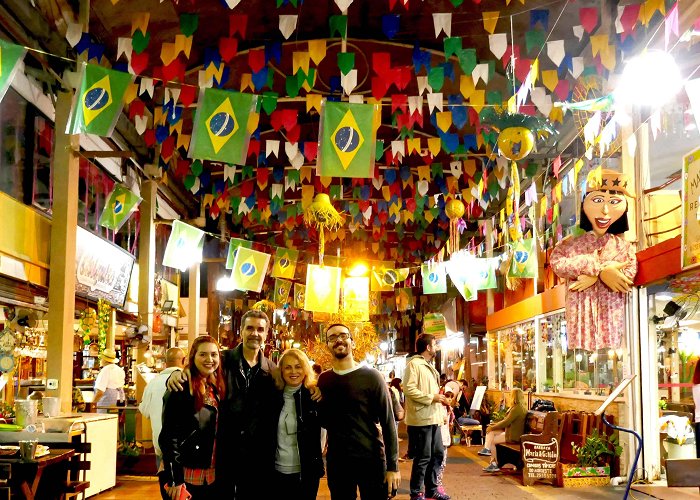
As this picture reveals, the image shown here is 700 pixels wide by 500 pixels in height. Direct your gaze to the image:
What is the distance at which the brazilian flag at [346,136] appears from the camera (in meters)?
9.70

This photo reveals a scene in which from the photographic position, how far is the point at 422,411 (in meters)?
9.08

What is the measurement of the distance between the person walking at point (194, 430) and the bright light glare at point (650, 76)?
5.88 m

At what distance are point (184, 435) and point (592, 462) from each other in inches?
313

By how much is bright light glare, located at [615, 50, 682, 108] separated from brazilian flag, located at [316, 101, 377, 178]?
2942mm

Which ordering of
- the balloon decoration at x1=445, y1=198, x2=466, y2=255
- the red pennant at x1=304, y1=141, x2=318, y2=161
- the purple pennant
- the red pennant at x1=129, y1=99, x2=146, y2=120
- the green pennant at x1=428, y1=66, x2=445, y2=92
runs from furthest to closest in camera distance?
1. the balloon decoration at x1=445, y1=198, x2=466, y2=255
2. the red pennant at x1=304, y1=141, x2=318, y2=161
3. the red pennant at x1=129, y1=99, x2=146, y2=120
4. the green pennant at x1=428, y1=66, x2=445, y2=92
5. the purple pennant

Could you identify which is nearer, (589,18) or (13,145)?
(589,18)

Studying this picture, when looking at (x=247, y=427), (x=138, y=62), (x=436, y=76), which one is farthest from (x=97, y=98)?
(x=247, y=427)

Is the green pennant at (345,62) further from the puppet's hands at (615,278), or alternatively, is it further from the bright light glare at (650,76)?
the puppet's hands at (615,278)

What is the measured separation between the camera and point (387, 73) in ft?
37.4

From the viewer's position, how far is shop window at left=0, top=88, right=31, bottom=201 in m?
10.7

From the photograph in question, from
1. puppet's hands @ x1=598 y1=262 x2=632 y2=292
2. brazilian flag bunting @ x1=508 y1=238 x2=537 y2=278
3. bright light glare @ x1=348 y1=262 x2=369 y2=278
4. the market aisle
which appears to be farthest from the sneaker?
bright light glare @ x1=348 y1=262 x2=369 y2=278

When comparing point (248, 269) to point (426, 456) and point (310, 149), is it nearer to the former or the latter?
point (310, 149)

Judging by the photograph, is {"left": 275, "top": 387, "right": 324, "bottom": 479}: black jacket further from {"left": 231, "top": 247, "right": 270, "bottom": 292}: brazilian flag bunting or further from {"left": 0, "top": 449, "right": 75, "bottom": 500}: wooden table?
{"left": 231, "top": 247, "right": 270, "bottom": 292}: brazilian flag bunting

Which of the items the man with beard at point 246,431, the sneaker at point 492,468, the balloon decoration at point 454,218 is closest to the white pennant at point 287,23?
the man with beard at point 246,431
